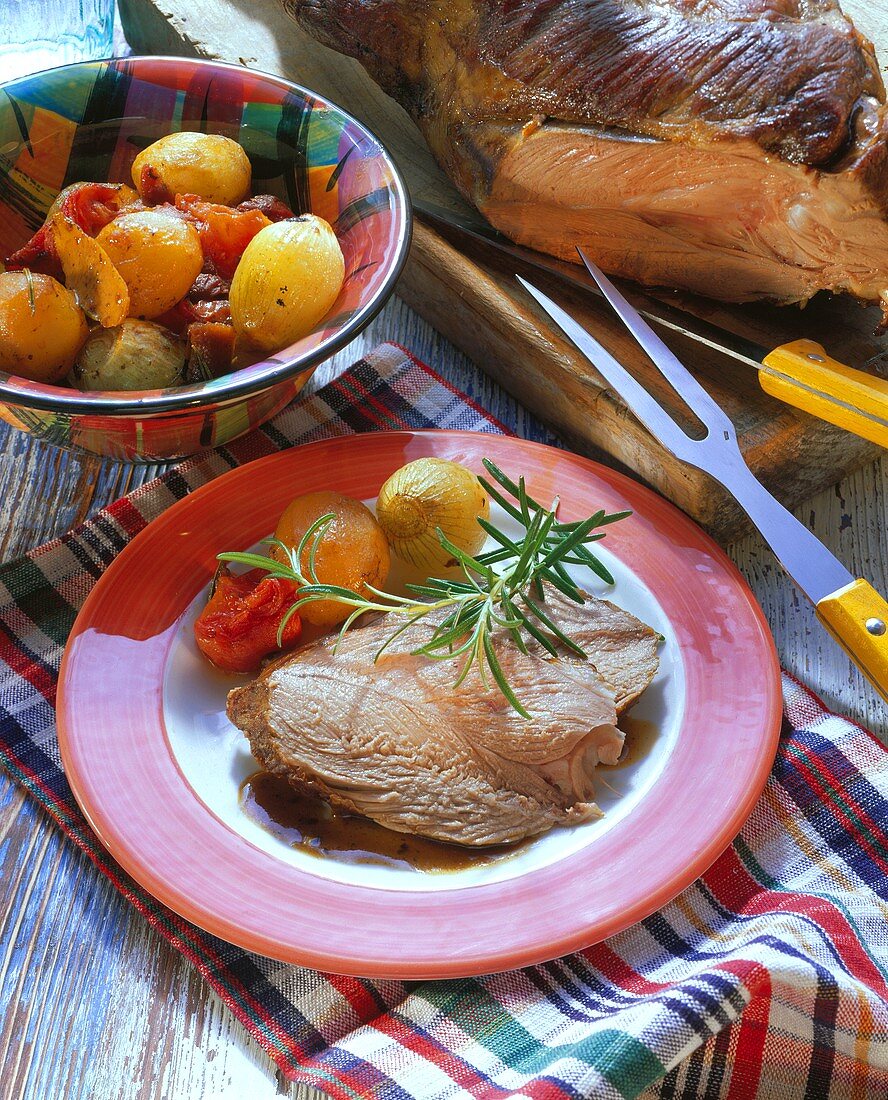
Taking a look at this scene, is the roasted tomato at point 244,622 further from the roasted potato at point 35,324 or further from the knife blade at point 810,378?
the knife blade at point 810,378

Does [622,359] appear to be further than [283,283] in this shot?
Yes

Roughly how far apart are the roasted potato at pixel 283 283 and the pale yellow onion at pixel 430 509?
0.28 metres

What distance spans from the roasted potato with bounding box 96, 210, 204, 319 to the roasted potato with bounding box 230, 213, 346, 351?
0.08 metres

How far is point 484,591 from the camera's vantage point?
4.39 ft

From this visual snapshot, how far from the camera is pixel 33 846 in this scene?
1.35 m

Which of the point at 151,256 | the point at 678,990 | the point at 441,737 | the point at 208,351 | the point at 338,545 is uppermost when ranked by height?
the point at 151,256

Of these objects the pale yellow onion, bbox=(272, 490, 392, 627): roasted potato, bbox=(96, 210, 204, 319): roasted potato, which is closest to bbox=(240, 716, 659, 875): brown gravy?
bbox=(272, 490, 392, 627): roasted potato

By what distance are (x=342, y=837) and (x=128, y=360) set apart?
719 mm

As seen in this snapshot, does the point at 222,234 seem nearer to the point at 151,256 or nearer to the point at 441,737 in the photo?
the point at 151,256

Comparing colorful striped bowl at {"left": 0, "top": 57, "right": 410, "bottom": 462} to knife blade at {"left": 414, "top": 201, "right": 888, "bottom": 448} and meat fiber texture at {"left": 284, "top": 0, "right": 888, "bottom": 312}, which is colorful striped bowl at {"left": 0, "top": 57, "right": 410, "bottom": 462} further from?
knife blade at {"left": 414, "top": 201, "right": 888, "bottom": 448}

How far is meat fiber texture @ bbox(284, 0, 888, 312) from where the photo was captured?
4.91ft

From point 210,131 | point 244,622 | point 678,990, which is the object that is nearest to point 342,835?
point 244,622

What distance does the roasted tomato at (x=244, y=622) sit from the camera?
1.38 meters

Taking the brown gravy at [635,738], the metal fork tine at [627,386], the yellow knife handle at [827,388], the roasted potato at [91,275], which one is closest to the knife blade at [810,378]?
the yellow knife handle at [827,388]
